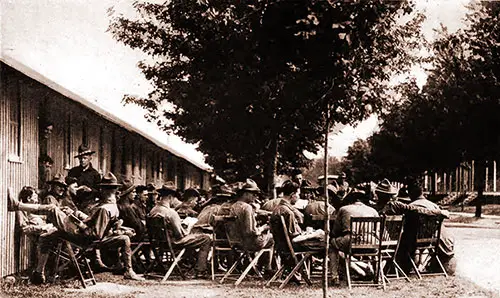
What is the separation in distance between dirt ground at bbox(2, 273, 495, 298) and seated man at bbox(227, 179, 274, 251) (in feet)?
2.15

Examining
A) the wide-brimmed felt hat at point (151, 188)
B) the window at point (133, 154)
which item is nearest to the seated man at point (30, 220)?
the wide-brimmed felt hat at point (151, 188)

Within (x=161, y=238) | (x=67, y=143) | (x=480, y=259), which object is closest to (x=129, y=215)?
(x=161, y=238)

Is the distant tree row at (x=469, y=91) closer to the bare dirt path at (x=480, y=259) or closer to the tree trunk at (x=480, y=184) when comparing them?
the tree trunk at (x=480, y=184)

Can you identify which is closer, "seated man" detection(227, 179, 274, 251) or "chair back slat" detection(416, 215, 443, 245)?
"seated man" detection(227, 179, 274, 251)

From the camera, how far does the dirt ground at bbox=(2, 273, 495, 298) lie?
9227mm

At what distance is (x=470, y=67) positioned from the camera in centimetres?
3200

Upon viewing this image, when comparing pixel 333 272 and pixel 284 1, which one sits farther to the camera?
pixel 333 272

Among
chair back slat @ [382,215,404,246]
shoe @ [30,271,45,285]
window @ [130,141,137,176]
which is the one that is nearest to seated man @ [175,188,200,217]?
shoe @ [30,271,45,285]

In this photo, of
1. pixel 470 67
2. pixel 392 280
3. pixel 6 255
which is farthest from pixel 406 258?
pixel 470 67

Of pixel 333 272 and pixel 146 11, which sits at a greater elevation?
pixel 146 11

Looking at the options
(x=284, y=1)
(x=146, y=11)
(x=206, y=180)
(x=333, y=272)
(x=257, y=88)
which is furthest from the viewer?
(x=206, y=180)

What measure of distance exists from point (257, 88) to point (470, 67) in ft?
52.5

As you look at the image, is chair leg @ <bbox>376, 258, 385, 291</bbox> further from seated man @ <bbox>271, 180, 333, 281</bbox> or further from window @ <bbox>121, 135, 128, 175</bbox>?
window @ <bbox>121, 135, 128, 175</bbox>

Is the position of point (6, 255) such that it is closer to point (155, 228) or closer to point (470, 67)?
point (155, 228)
